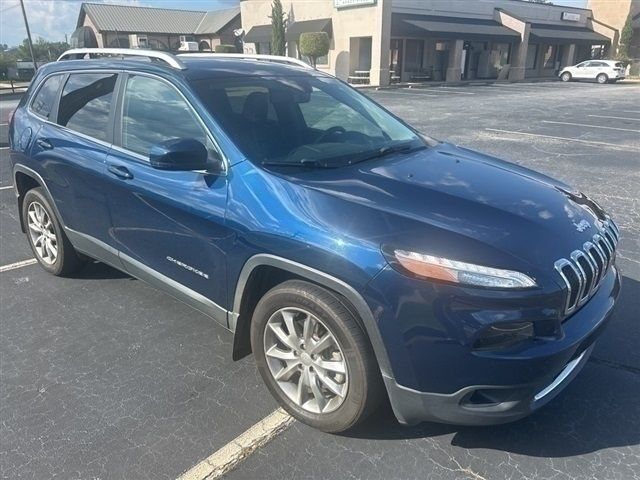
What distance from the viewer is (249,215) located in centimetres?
257

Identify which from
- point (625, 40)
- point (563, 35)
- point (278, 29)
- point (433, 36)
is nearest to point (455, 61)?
point (433, 36)

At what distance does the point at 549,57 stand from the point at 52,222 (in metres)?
47.0

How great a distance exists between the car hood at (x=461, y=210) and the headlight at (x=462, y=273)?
0.12 ft

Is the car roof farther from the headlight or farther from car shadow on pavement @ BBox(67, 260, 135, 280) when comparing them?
the headlight

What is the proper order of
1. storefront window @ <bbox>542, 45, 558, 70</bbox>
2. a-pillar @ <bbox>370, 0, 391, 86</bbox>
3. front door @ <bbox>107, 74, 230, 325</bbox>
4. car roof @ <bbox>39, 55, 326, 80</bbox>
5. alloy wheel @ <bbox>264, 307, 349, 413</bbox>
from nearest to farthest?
alloy wheel @ <bbox>264, 307, 349, 413</bbox>, front door @ <bbox>107, 74, 230, 325</bbox>, car roof @ <bbox>39, 55, 326, 80</bbox>, a-pillar @ <bbox>370, 0, 391, 86</bbox>, storefront window @ <bbox>542, 45, 558, 70</bbox>

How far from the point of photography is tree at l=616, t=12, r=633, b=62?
40938 millimetres

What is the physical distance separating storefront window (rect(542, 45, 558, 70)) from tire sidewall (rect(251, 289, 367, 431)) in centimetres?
4652

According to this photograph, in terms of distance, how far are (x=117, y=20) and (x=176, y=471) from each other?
2411 inches

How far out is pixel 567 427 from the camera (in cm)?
259

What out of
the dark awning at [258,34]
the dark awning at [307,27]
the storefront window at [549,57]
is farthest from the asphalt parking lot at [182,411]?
the storefront window at [549,57]

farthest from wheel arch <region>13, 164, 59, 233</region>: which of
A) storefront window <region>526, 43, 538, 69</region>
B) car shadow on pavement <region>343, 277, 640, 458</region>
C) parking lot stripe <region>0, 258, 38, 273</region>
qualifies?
storefront window <region>526, 43, 538, 69</region>

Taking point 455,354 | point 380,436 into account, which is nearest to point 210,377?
point 380,436

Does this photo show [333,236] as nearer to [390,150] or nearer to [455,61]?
[390,150]

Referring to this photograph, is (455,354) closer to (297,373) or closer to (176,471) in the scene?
(297,373)
